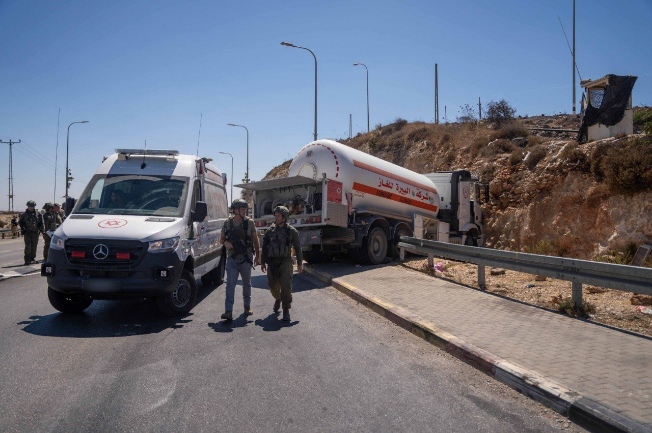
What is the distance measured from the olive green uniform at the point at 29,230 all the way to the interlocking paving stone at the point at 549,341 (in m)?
11.1

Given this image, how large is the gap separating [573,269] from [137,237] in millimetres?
6208

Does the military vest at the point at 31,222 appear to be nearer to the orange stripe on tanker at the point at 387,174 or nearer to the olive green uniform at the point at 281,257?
the orange stripe on tanker at the point at 387,174

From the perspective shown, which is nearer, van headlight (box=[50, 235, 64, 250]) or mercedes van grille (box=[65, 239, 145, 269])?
mercedes van grille (box=[65, 239, 145, 269])

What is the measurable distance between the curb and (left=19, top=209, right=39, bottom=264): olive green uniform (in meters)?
12.4

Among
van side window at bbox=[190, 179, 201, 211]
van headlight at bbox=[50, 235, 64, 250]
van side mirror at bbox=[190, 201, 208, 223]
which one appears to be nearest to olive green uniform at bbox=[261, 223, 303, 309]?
van side mirror at bbox=[190, 201, 208, 223]

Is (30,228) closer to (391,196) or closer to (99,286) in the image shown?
(99,286)

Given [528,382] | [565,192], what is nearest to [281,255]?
[528,382]

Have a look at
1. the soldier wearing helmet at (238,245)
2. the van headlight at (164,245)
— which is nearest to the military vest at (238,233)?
the soldier wearing helmet at (238,245)

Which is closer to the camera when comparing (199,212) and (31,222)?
(199,212)

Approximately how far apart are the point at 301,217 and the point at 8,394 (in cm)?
860

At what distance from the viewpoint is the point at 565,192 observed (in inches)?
638

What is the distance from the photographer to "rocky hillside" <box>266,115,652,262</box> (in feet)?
44.0

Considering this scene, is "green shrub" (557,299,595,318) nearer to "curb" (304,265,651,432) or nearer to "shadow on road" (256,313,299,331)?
"curb" (304,265,651,432)

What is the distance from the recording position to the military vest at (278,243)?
724 cm
